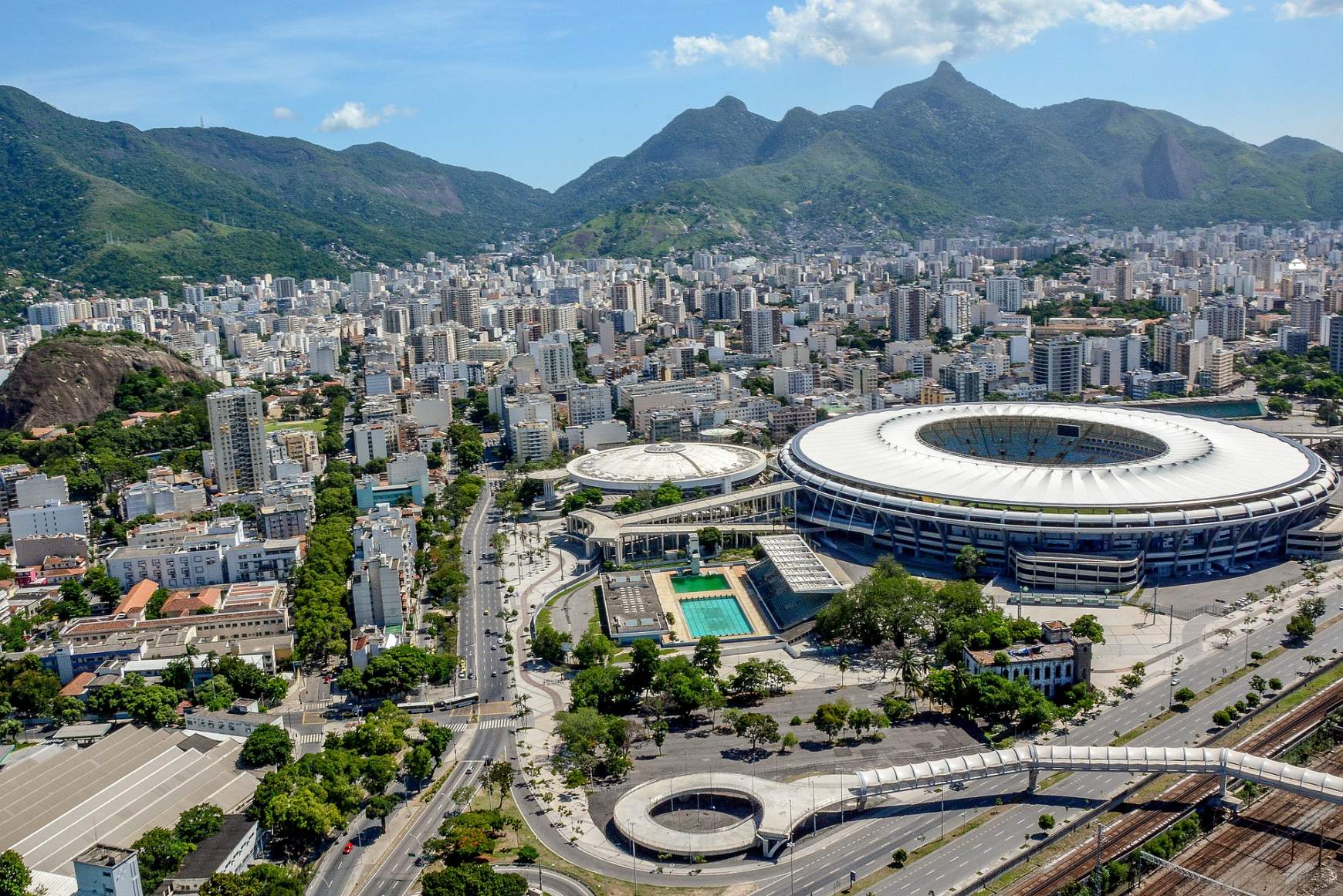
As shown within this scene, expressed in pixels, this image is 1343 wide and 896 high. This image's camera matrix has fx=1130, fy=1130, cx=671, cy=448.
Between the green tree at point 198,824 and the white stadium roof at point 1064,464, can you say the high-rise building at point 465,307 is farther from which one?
the green tree at point 198,824

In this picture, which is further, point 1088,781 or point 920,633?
point 920,633

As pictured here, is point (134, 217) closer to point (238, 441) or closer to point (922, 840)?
point (238, 441)

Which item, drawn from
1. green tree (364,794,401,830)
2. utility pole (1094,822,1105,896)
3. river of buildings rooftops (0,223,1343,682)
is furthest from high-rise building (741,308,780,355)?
utility pole (1094,822,1105,896)

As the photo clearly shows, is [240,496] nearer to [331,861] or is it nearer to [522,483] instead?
[522,483]

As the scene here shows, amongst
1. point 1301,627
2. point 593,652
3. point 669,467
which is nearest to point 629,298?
point 669,467

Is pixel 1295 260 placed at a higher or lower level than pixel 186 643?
higher

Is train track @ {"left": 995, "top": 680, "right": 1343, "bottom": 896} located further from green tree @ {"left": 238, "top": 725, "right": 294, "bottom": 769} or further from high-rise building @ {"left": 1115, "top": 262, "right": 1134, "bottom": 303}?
high-rise building @ {"left": 1115, "top": 262, "right": 1134, "bottom": 303}

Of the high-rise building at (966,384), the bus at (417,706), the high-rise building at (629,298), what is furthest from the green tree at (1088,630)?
the high-rise building at (629,298)

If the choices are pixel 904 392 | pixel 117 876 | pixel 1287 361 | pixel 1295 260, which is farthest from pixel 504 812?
pixel 1295 260
